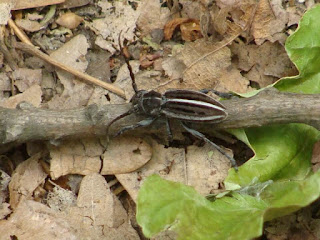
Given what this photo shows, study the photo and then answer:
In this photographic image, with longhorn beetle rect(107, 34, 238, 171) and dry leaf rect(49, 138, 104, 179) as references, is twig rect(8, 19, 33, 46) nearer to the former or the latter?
dry leaf rect(49, 138, 104, 179)

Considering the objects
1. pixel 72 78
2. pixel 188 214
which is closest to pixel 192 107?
pixel 188 214

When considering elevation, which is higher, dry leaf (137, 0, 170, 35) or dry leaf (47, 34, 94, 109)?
dry leaf (137, 0, 170, 35)

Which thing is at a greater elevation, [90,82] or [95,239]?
[90,82]

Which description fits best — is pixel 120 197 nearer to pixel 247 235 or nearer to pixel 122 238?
pixel 122 238

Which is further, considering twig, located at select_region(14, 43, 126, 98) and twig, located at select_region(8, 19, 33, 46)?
twig, located at select_region(8, 19, 33, 46)

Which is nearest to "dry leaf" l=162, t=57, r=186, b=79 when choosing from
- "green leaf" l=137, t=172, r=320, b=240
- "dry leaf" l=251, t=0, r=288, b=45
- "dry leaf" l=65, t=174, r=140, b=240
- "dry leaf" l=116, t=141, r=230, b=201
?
"dry leaf" l=116, t=141, r=230, b=201

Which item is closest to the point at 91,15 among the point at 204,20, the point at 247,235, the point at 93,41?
the point at 93,41
